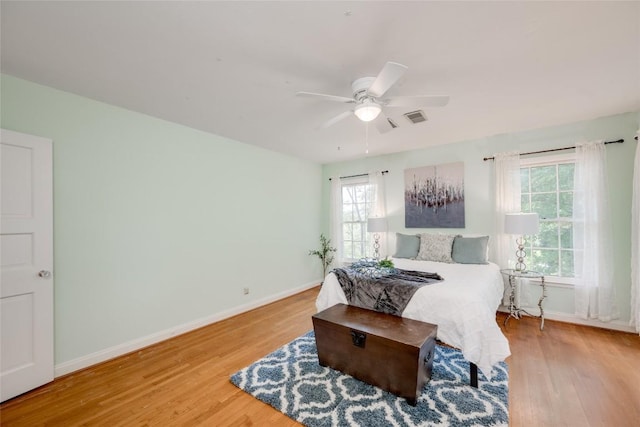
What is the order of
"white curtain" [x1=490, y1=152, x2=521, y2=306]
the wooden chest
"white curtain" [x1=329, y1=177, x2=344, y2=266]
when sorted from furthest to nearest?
"white curtain" [x1=329, y1=177, x2=344, y2=266] → "white curtain" [x1=490, y1=152, x2=521, y2=306] → the wooden chest

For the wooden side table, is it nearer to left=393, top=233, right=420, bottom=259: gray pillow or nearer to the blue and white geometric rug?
left=393, top=233, right=420, bottom=259: gray pillow

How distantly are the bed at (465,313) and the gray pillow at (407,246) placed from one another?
3.67ft

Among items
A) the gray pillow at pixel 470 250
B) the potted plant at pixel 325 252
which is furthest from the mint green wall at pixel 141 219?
the gray pillow at pixel 470 250

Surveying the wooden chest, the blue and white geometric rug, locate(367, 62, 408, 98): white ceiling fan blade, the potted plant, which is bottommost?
the blue and white geometric rug

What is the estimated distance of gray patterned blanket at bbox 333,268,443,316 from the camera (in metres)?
2.41

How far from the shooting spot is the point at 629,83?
92.7 inches

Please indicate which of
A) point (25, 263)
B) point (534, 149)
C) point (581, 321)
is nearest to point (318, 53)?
point (25, 263)

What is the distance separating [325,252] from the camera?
5.34m

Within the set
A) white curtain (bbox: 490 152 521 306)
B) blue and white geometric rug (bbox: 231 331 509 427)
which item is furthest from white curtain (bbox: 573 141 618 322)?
blue and white geometric rug (bbox: 231 331 509 427)

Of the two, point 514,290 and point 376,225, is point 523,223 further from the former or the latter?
point 376,225

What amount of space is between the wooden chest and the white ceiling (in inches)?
80.2

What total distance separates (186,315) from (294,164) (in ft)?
9.82

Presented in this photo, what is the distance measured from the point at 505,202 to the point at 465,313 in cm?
225

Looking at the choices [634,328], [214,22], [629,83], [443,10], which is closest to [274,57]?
[214,22]
